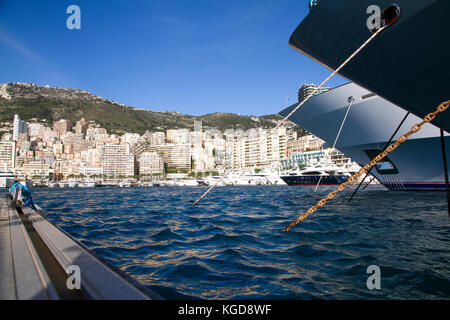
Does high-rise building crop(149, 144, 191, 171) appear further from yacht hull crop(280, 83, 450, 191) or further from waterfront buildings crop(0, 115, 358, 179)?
yacht hull crop(280, 83, 450, 191)

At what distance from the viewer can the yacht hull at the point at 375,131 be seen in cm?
1084

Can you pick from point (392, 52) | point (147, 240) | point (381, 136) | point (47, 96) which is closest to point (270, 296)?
point (147, 240)

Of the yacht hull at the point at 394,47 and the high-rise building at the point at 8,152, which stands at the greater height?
the high-rise building at the point at 8,152

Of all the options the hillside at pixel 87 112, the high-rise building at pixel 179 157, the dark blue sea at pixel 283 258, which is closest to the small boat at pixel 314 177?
the dark blue sea at pixel 283 258

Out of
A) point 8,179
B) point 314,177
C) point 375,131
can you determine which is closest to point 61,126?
point 8,179

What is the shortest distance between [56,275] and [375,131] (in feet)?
43.3

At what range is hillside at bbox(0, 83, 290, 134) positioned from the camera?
14550 centimetres

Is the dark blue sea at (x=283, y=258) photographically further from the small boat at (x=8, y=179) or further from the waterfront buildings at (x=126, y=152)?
the waterfront buildings at (x=126, y=152)

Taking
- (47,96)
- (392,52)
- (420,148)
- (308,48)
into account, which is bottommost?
(420,148)

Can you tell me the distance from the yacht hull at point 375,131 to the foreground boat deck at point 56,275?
10.6 metres
